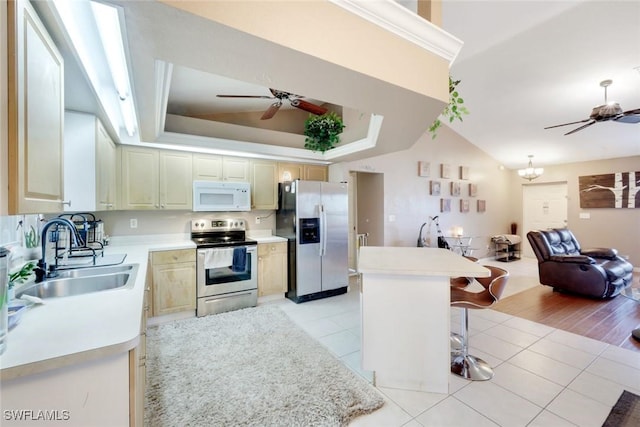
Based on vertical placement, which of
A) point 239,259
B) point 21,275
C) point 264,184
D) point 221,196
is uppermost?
point 264,184

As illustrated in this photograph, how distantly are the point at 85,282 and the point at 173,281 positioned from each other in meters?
1.42

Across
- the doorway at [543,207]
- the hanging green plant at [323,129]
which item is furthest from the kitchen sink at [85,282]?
the doorway at [543,207]

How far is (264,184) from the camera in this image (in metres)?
4.11

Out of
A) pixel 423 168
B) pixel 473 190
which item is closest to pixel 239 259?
A: pixel 423 168

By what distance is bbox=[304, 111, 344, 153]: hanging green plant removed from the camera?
11.5 feet

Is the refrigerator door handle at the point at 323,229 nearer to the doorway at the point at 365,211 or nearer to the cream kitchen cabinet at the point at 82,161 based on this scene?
the doorway at the point at 365,211

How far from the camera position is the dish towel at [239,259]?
3.54 m

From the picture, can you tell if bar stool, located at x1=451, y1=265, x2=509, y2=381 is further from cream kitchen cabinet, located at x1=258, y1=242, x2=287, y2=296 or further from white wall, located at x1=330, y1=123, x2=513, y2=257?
white wall, located at x1=330, y1=123, x2=513, y2=257

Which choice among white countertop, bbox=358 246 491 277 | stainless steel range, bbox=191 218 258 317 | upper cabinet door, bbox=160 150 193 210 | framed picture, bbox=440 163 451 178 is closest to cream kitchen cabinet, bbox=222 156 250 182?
upper cabinet door, bbox=160 150 193 210

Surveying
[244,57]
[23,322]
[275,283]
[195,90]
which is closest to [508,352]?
[275,283]

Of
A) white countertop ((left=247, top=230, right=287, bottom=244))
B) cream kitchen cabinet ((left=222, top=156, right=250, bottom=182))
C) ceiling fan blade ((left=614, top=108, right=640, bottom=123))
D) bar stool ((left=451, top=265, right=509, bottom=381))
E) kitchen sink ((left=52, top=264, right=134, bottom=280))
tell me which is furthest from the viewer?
white countertop ((left=247, top=230, right=287, bottom=244))

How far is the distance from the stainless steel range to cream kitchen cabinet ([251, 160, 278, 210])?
652 mm

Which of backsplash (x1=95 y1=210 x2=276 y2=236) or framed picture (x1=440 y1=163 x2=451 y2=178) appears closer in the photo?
backsplash (x1=95 y1=210 x2=276 y2=236)

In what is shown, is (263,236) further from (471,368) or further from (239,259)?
(471,368)
